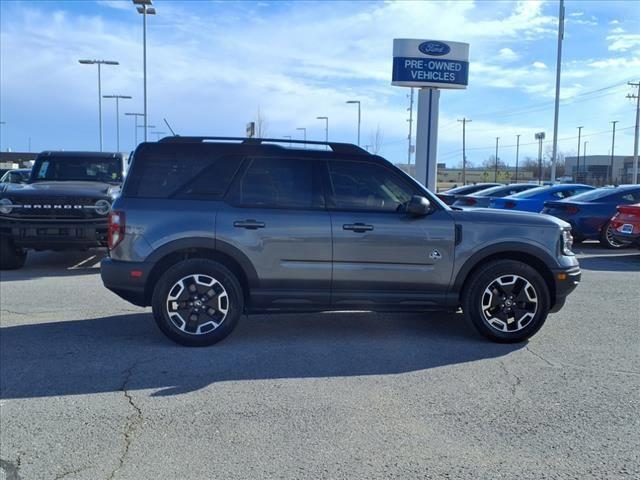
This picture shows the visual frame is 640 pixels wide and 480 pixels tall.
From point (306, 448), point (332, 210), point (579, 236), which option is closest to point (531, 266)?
point (332, 210)

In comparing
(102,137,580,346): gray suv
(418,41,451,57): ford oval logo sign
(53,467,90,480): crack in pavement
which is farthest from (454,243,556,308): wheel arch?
(418,41,451,57): ford oval logo sign

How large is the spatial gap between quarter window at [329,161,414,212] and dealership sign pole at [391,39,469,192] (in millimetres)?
16004

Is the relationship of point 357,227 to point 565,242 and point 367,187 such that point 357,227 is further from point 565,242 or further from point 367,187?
point 565,242

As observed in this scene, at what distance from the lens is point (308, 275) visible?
552cm

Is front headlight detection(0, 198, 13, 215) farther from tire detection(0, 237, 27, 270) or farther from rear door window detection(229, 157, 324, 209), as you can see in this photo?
rear door window detection(229, 157, 324, 209)

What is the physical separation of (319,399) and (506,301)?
2.37 meters

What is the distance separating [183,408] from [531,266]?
368cm

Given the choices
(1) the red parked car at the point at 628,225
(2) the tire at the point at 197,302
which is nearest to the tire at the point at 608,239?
(1) the red parked car at the point at 628,225

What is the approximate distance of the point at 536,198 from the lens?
15914 mm

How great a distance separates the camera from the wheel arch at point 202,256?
5.42 meters

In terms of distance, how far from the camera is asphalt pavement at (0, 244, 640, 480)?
11.1 feet

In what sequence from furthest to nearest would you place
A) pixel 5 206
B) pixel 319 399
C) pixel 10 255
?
1. pixel 10 255
2. pixel 5 206
3. pixel 319 399

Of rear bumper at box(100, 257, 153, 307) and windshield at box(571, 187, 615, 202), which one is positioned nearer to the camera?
rear bumper at box(100, 257, 153, 307)

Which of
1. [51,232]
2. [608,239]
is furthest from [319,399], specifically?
[608,239]
